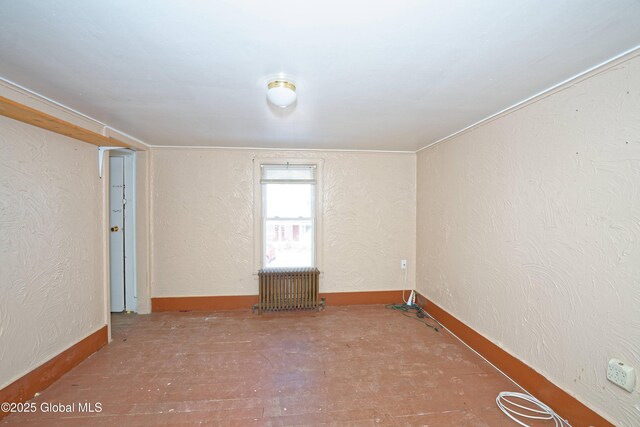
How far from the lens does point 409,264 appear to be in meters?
3.66

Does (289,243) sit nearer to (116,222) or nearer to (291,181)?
(291,181)

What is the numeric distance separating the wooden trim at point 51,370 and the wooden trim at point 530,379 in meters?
3.54

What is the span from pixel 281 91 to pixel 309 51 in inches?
13.2

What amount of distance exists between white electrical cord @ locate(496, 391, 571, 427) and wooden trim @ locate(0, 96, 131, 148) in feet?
11.4

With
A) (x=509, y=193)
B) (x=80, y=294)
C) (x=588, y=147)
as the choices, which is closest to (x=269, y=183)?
(x=80, y=294)

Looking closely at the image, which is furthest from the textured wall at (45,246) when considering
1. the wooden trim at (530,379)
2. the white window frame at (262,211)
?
the wooden trim at (530,379)

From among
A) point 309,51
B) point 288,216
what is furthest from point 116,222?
point 309,51

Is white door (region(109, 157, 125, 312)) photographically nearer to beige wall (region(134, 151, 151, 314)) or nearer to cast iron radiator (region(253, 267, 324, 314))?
beige wall (region(134, 151, 151, 314))

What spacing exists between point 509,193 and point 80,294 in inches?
146

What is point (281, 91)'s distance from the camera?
1.51 m

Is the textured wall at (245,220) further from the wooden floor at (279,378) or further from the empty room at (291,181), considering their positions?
the wooden floor at (279,378)

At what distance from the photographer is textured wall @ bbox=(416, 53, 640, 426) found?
1339 millimetres

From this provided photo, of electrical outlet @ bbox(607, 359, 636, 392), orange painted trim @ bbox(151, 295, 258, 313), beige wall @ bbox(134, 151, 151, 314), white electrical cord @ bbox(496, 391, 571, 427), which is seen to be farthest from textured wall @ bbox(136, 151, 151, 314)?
electrical outlet @ bbox(607, 359, 636, 392)

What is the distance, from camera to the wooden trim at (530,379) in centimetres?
153
